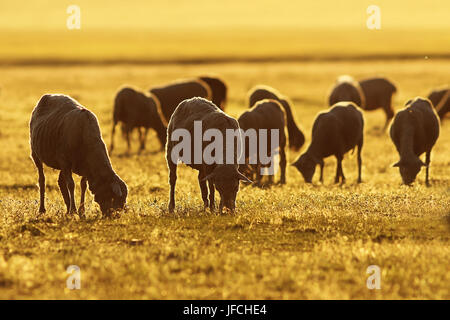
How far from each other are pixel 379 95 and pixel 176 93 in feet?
32.3

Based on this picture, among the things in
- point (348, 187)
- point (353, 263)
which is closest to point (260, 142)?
point (348, 187)

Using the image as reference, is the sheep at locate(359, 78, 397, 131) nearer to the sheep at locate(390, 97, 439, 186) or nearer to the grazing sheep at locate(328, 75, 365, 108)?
the grazing sheep at locate(328, 75, 365, 108)

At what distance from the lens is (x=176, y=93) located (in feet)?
97.6

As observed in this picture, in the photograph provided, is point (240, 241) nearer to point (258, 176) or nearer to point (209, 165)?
point (209, 165)

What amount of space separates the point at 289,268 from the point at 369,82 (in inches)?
1035

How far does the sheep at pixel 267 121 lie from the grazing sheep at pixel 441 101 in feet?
39.3

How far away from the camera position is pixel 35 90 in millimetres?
47531

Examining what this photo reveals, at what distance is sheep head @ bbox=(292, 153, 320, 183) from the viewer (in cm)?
1912

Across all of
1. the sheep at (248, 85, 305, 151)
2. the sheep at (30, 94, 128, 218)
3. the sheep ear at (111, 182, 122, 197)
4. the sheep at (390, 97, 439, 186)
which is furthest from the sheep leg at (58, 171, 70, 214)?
the sheep at (248, 85, 305, 151)

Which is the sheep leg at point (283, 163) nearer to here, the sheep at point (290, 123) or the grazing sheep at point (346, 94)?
the sheep at point (290, 123)

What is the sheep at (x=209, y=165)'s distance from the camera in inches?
495

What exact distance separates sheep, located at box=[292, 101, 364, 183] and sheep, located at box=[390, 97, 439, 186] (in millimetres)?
1302

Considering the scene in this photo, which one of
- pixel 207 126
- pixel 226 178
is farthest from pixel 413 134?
pixel 226 178
